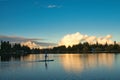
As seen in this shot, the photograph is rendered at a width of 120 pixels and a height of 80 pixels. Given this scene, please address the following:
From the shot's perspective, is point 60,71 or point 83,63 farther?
point 83,63

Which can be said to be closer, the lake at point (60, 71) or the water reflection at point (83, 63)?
the lake at point (60, 71)

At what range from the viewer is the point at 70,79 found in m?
34.6

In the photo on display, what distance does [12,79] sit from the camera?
36.6 metres

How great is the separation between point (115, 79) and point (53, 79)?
29.4 feet

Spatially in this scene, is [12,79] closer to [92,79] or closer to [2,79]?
[2,79]

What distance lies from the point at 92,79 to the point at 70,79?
10.3ft

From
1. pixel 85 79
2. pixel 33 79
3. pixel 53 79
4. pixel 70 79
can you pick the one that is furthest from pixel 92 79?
pixel 33 79

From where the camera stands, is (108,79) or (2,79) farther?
(2,79)

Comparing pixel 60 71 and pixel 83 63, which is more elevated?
pixel 83 63

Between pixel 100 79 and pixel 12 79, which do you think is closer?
pixel 100 79

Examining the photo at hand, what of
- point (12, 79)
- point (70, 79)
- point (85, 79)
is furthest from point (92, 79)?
point (12, 79)

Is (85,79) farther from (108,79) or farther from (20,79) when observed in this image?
(20,79)

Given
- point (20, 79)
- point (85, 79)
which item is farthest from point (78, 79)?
point (20, 79)

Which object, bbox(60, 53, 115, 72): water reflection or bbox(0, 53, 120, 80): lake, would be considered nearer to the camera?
bbox(0, 53, 120, 80): lake
